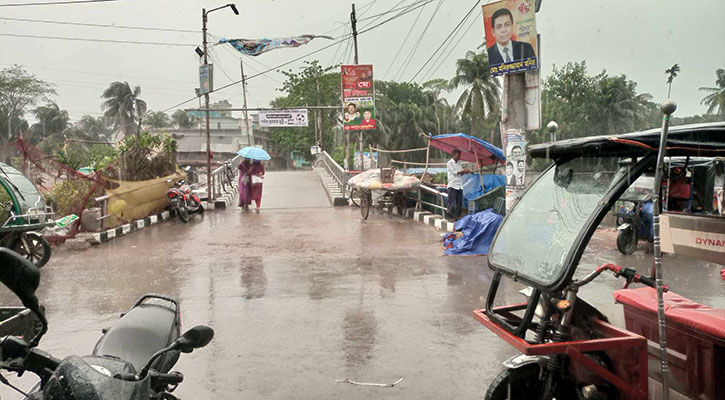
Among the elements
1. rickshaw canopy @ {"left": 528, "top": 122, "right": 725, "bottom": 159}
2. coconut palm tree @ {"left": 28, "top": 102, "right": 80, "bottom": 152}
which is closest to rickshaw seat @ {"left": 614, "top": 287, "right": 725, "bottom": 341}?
rickshaw canopy @ {"left": 528, "top": 122, "right": 725, "bottom": 159}

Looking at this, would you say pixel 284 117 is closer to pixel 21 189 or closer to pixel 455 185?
pixel 455 185

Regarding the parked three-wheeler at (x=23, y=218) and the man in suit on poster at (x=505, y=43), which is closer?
the parked three-wheeler at (x=23, y=218)

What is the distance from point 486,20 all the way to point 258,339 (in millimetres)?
6058

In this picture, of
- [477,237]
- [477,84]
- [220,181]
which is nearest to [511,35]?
[477,237]

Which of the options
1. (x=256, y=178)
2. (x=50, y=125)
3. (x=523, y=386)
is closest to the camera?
(x=523, y=386)

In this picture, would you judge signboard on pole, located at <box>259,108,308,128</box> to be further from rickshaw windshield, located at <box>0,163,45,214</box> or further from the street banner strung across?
rickshaw windshield, located at <box>0,163,45,214</box>

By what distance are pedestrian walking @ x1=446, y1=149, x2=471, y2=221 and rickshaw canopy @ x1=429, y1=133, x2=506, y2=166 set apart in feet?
1.09

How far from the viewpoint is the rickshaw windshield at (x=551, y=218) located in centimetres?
282

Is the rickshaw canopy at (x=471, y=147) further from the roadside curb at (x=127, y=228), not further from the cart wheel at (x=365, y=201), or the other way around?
the roadside curb at (x=127, y=228)

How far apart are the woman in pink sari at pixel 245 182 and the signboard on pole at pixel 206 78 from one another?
2.63 m

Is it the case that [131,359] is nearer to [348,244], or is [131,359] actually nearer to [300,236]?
[348,244]

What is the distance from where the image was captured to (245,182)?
16.3 metres

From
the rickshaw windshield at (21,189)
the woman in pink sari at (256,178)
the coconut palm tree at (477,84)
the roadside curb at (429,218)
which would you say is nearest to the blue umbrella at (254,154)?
the woman in pink sari at (256,178)

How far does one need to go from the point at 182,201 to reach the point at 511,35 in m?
9.28
